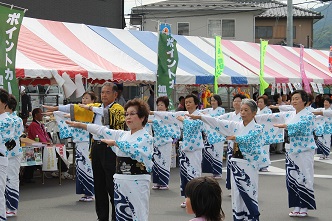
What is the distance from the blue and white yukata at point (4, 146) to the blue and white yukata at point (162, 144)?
4028 mm

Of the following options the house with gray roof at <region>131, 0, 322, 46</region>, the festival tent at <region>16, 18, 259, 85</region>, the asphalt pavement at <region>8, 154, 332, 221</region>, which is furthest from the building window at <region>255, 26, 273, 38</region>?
the asphalt pavement at <region>8, 154, 332, 221</region>

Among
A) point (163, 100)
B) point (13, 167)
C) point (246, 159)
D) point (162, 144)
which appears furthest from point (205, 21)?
point (246, 159)

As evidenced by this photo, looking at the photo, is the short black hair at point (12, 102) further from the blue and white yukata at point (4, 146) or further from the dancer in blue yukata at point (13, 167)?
the blue and white yukata at point (4, 146)

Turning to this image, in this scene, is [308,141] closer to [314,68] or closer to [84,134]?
[84,134]

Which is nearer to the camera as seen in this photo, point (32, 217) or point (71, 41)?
point (32, 217)

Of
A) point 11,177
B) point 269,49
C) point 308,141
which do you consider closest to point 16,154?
point 11,177

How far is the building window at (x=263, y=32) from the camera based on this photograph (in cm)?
4762

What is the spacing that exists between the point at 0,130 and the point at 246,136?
119 inches

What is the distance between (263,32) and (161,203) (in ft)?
129

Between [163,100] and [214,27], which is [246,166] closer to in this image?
[163,100]

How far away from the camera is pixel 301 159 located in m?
8.70

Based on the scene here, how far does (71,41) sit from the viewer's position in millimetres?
13617

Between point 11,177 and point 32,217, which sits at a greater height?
point 11,177

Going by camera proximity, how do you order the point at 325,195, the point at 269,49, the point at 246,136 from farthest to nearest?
1. the point at 269,49
2. the point at 325,195
3. the point at 246,136
